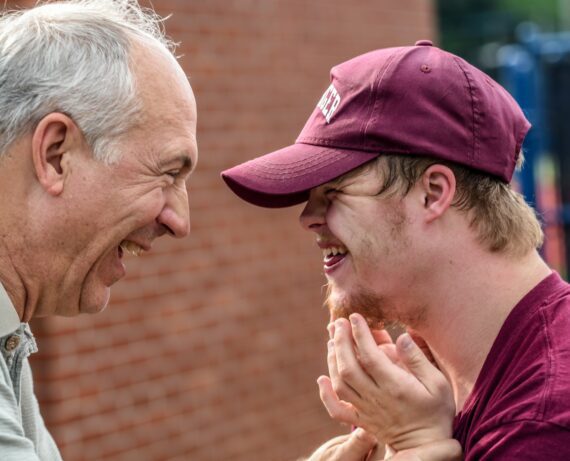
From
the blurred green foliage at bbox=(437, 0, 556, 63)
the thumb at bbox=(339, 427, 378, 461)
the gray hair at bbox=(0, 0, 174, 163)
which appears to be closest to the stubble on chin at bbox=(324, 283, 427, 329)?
the thumb at bbox=(339, 427, 378, 461)

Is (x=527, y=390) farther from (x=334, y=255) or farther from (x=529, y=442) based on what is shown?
(x=334, y=255)

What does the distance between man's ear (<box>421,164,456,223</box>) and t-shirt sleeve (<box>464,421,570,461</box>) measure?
56 centimetres

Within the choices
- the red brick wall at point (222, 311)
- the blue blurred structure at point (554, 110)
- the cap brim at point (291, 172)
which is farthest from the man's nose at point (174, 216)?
the blue blurred structure at point (554, 110)

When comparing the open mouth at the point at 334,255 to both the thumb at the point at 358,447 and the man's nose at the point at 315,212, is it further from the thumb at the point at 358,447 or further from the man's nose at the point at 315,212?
the thumb at the point at 358,447

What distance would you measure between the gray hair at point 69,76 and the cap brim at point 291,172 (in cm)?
41

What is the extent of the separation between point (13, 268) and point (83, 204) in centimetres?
22

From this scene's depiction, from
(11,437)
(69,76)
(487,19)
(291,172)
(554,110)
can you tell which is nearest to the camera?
(11,437)

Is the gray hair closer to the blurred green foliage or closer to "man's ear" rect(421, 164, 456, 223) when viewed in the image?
"man's ear" rect(421, 164, 456, 223)

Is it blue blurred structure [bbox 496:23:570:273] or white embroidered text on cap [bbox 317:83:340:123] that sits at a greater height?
white embroidered text on cap [bbox 317:83:340:123]

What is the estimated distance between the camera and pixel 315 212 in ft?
8.66

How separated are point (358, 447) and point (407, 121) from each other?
0.84m

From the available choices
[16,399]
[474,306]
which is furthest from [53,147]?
[474,306]

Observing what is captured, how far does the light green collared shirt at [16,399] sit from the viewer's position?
2096mm

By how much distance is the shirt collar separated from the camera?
2.30 meters
